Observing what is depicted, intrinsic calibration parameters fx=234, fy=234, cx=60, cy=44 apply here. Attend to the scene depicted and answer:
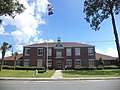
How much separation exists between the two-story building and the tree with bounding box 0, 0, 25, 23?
142ft

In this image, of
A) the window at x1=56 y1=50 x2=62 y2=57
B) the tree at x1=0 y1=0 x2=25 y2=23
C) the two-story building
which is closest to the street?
the tree at x1=0 y1=0 x2=25 y2=23

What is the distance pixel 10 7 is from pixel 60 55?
150 feet

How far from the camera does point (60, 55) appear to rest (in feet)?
236

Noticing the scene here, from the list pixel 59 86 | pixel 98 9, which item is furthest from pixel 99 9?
pixel 59 86

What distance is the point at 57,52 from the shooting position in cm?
7206

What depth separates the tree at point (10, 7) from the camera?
2645cm

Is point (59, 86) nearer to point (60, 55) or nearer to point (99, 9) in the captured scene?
point (99, 9)

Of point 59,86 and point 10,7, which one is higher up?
point 10,7

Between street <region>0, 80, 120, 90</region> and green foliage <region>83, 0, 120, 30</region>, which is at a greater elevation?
green foliage <region>83, 0, 120, 30</region>

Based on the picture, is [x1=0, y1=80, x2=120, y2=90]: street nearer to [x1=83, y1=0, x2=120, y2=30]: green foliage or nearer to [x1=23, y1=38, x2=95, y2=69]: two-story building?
[x1=83, y1=0, x2=120, y2=30]: green foliage

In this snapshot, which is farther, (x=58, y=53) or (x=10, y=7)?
(x=58, y=53)

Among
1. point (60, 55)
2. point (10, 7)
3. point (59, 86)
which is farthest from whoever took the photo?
point (60, 55)

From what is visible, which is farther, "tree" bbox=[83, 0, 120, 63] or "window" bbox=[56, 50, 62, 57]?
"window" bbox=[56, 50, 62, 57]

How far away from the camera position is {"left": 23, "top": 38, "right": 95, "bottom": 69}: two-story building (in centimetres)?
7138
